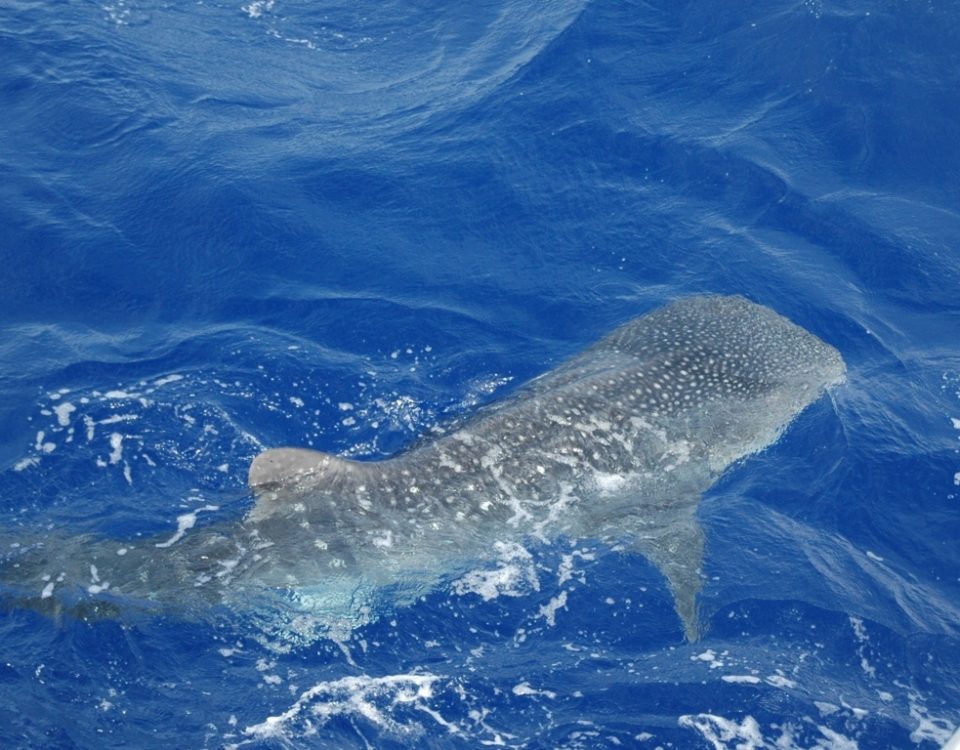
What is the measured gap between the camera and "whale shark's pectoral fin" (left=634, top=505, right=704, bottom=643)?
14.0 metres

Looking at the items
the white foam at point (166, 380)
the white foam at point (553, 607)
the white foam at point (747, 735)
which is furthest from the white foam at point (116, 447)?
the white foam at point (747, 735)

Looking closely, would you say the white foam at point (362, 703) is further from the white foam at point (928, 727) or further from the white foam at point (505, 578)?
the white foam at point (928, 727)

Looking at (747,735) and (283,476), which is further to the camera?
(283,476)

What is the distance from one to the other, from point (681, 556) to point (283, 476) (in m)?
5.54

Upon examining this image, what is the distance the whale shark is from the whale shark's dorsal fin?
0.06 ft

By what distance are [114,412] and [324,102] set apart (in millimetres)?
9780

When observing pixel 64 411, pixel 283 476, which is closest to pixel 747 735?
pixel 283 476

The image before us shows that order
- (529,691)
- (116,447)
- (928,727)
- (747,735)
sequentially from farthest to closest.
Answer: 1. (116,447)
2. (529,691)
3. (928,727)
4. (747,735)

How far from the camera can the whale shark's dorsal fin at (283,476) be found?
45.5ft

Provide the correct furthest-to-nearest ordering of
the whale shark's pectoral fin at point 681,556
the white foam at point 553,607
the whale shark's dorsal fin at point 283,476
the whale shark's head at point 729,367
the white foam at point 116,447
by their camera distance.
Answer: the whale shark's head at point 729,367 < the white foam at point 116,447 < the whale shark's pectoral fin at point 681,556 < the whale shark's dorsal fin at point 283,476 < the white foam at point 553,607

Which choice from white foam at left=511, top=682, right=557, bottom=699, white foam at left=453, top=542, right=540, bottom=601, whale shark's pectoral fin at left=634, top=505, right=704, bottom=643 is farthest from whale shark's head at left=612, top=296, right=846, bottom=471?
white foam at left=511, top=682, right=557, bottom=699

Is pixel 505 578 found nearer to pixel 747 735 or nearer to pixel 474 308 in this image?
pixel 747 735

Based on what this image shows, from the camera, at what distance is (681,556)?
14.6 metres

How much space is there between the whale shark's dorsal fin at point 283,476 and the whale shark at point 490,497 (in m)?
0.02
